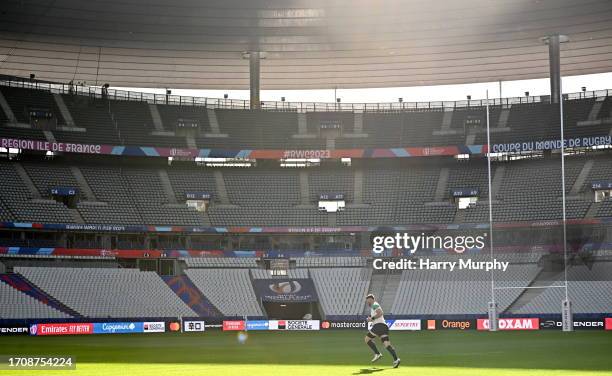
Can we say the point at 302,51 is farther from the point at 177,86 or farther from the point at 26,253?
the point at 26,253

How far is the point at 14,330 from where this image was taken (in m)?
49.0

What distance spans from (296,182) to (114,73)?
Answer: 15770mm

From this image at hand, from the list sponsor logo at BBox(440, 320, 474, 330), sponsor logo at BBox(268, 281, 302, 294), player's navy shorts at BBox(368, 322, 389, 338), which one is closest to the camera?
player's navy shorts at BBox(368, 322, 389, 338)

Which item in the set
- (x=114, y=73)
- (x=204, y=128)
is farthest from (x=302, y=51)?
(x=114, y=73)

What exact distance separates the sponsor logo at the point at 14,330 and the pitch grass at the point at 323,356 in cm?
724

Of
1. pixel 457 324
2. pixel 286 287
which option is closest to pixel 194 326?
pixel 286 287

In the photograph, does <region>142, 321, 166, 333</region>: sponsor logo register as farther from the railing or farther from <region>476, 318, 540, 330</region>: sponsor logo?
the railing

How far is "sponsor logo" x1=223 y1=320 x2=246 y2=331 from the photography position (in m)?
52.3

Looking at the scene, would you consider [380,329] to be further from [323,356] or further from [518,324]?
[518,324]

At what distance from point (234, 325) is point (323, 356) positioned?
2414 cm

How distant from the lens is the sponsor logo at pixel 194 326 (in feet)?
169

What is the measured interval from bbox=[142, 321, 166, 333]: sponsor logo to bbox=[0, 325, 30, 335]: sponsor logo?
249 inches

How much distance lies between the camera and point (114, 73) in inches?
2606

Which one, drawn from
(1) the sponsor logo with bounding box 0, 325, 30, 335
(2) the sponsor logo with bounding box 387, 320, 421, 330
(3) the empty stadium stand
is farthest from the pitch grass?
(3) the empty stadium stand
